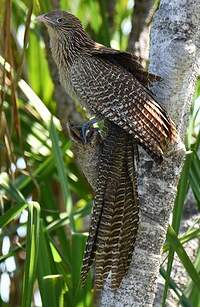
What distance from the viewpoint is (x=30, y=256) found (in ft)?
Result: 8.11

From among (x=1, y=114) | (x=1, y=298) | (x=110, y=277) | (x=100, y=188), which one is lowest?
(x=1, y=298)

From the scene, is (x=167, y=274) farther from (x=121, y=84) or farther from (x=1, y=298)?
(x=1, y=298)

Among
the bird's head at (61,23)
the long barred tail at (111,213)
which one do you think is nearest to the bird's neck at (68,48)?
the bird's head at (61,23)

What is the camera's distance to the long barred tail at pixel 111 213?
7.88 feet

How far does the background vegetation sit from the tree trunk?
0.37 ft

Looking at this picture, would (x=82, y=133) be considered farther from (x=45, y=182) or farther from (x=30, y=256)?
(x=45, y=182)

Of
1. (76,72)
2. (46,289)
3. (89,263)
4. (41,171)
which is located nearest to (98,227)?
(89,263)

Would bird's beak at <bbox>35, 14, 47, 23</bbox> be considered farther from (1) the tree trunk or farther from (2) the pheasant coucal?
(1) the tree trunk

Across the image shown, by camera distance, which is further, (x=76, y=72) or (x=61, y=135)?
(x=61, y=135)

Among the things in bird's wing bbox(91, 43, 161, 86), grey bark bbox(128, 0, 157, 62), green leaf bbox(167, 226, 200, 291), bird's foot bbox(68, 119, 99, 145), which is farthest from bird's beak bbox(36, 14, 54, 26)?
green leaf bbox(167, 226, 200, 291)

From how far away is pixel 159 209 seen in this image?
232cm

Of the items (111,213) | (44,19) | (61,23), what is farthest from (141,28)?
(111,213)

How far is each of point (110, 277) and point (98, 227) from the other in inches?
6.6

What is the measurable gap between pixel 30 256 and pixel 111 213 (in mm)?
242
